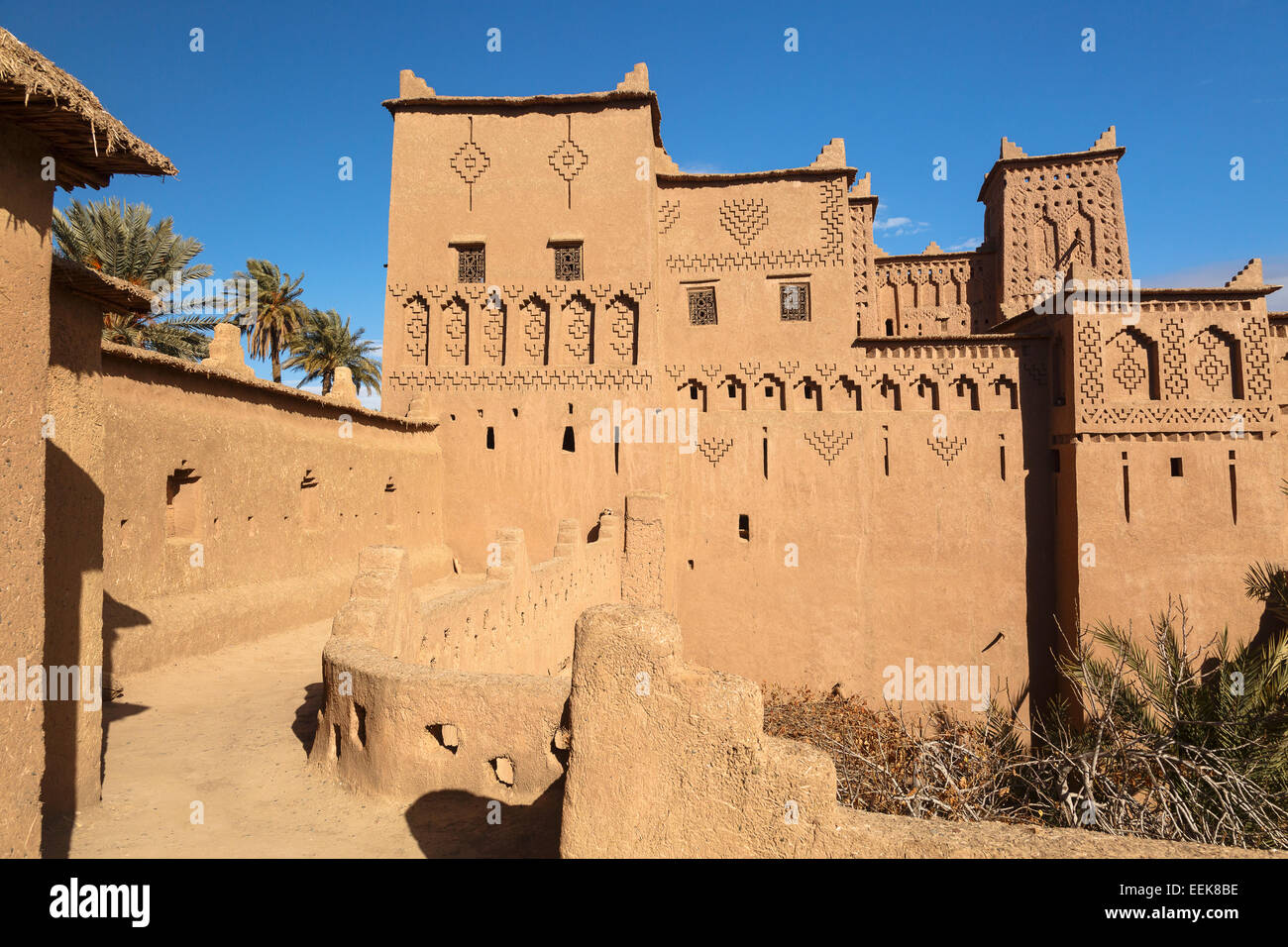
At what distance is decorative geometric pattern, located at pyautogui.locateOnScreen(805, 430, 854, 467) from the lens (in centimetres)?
1666

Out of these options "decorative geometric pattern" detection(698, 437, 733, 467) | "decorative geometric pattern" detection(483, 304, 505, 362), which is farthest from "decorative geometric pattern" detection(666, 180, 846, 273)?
"decorative geometric pattern" detection(483, 304, 505, 362)

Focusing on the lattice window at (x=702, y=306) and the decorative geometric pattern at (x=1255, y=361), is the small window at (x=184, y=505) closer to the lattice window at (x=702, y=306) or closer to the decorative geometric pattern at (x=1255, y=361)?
the lattice window at (x=702, y=306)

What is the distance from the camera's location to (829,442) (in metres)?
16.7

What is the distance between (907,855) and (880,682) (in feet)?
46.4

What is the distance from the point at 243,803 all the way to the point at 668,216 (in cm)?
1500

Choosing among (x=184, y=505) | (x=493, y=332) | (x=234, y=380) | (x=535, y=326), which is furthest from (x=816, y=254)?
(x=184, y=505)

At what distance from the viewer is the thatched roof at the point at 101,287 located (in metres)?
4.79

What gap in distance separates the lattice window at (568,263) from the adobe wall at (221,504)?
543 cm

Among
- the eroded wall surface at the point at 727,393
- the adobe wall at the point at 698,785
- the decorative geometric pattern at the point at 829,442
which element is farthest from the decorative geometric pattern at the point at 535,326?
the adobe wall at the point at 698,785

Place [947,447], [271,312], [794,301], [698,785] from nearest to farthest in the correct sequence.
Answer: [698,785] → [947,447] → [794,301] → [271,312]

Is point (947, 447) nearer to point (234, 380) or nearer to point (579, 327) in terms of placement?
point (579, 327)

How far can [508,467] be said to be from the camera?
53.7 ft
